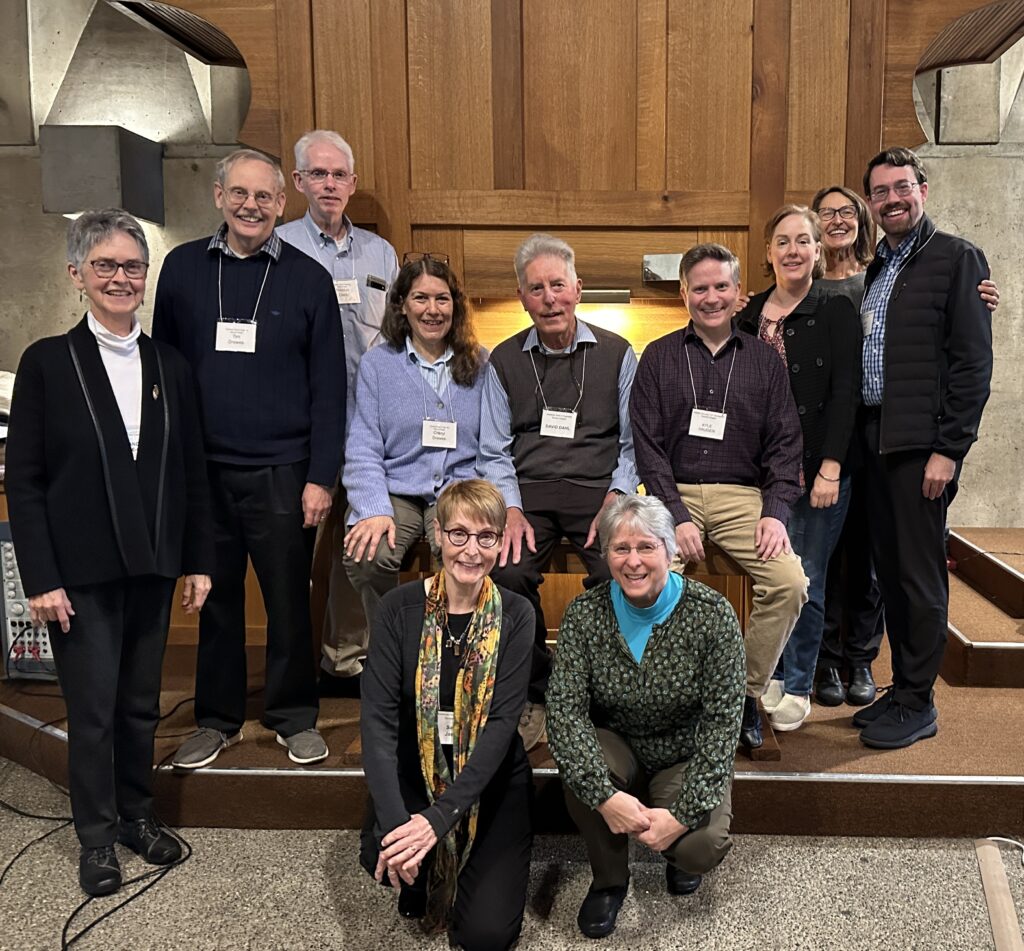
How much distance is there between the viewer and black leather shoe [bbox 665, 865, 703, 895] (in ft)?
7.95

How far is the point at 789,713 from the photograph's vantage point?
2.99 meters

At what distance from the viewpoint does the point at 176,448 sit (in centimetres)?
244

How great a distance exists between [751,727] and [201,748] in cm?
158

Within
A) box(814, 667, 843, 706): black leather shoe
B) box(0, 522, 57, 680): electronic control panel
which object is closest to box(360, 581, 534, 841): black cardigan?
box(814, 667, 843, 706): black leather shoe

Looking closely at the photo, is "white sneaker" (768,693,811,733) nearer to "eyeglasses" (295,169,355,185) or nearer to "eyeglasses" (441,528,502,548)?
"eyeglasses" (441,528,502,548)

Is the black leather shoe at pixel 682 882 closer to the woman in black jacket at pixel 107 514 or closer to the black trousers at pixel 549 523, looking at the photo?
the black trousers at pixel 549 523

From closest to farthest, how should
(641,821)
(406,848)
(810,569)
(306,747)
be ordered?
(406,848)
(641,821)
(306,747)
(810,569)

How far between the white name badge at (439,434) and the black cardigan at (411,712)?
0.59m

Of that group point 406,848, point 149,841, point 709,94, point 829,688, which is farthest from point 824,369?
point 149,841

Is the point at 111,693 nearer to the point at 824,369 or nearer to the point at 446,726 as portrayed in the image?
the point at 446,726

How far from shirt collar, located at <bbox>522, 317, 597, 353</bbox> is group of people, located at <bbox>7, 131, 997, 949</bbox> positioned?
0.02 metres

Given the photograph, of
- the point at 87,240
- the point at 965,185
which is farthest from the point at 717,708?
the point at 965,185

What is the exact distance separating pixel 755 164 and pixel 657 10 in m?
0.65

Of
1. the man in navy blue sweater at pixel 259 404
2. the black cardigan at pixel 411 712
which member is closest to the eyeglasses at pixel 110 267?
the man in navy blue sweater at pixel 259 404
